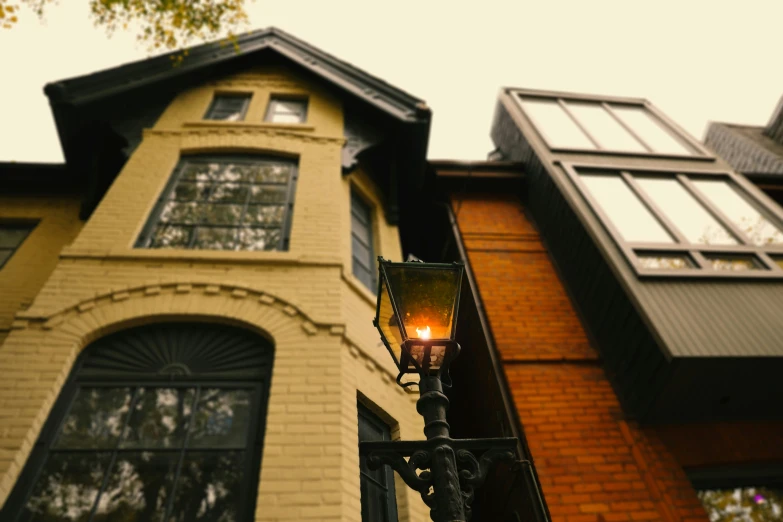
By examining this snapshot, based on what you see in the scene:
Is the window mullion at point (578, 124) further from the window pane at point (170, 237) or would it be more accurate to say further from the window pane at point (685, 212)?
the window pane at point (170, 237)

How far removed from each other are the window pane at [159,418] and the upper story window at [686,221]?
456cm

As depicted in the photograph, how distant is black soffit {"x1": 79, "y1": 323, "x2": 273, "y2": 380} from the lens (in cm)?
398

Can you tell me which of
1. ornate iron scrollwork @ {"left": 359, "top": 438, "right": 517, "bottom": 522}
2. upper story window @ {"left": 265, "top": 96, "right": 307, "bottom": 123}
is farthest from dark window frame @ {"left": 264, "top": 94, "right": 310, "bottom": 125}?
ornate iron scrollwork @ {"left": 359, "top": 438, "right": 517, "bottom": 522}

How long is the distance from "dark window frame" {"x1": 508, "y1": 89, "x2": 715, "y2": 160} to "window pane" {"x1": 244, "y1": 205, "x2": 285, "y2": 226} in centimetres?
420

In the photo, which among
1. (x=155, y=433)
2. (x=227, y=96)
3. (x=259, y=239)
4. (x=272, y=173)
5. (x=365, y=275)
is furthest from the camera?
(x=227, y=96)

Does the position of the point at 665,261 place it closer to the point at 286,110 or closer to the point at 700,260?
the point at 700,260

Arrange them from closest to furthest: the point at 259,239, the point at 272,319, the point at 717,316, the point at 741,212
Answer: the point at 272,319 → the point at 717,316 → the point at 259,239 → the point at 741,212

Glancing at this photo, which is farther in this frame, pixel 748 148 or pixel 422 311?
pixel 748 148

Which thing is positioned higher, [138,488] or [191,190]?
[191,190]

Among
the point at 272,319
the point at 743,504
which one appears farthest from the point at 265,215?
the point at 743,504

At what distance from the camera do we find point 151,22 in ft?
29.1

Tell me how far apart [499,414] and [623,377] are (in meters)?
1.32

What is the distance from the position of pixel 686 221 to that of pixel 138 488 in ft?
21.0

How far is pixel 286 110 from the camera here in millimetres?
7934
